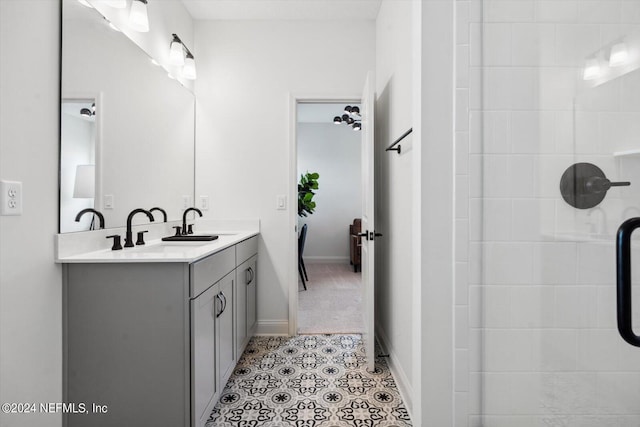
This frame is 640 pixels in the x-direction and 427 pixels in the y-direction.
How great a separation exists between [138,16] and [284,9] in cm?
121

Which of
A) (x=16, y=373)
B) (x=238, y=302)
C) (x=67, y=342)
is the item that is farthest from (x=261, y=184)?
(x=16, y=373)

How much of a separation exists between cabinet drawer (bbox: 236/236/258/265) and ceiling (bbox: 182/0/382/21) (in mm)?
1876

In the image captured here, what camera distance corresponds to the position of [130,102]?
1939 mm

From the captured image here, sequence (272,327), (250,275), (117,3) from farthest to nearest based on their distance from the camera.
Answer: (272,327)
(250,275)
(117,3)

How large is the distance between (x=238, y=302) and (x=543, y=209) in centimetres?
182

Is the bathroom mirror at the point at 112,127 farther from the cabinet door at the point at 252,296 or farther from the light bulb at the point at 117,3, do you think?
the cabinet door at the point at 252,296

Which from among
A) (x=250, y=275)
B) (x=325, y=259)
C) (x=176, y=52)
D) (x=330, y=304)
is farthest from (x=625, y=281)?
(x=325, y=259)

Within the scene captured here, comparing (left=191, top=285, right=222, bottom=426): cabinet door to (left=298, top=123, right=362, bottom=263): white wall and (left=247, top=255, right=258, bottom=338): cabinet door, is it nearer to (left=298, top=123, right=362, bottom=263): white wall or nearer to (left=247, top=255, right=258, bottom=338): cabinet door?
(left=247, top=255, right=258, bottom=338): cabinet door

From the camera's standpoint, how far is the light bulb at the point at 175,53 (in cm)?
242

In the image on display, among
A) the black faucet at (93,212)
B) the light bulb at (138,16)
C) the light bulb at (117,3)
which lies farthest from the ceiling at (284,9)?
the black faucet at (93,212)

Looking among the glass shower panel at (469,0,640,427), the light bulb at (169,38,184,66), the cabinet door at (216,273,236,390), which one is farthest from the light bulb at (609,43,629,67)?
the light bulb at (169,38,184,66)

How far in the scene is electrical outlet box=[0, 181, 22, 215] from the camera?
1.11 m

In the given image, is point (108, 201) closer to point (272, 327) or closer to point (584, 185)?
point (272, 327)

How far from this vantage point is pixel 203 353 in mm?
1500
